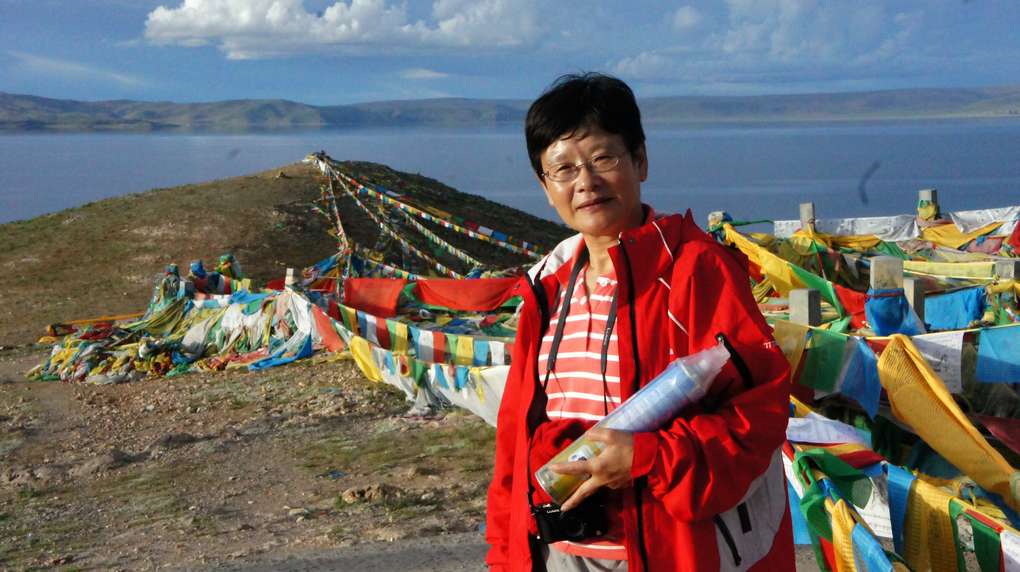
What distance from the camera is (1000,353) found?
5.45 meters

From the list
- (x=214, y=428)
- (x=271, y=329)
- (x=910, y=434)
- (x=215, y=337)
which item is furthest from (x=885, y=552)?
(x=215, y=337)

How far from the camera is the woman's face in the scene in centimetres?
262

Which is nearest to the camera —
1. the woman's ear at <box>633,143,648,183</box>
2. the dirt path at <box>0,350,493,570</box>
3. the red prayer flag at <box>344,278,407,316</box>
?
the woman's ear at <box>633,143,648,183</box>

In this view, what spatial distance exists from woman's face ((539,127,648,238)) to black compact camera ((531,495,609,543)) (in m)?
0.65

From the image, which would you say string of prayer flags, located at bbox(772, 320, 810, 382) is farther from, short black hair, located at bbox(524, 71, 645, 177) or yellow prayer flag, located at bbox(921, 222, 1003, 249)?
yellow prayer flag, located at bbox(921, 222, 1003, 249)

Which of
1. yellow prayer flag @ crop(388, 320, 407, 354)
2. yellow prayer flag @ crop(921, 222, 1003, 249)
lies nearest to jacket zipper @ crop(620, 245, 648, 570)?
yellow prayer flag @ crop(388, 320, 407, 354)

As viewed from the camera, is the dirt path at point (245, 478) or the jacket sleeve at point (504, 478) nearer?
the jacket sleeve at point (504, 478)

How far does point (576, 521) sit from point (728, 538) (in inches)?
13.2

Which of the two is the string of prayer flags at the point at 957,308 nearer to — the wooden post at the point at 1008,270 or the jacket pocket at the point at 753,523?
the wooden post at the point at 1008,270

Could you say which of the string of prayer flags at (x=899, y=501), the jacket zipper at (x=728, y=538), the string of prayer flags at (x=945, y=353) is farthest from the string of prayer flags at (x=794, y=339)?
the jacket zipper at (x=728, y=538)

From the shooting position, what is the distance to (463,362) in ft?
29.7

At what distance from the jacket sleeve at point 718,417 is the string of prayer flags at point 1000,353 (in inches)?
140

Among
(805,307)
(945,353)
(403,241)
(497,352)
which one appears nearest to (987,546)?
(945,353)

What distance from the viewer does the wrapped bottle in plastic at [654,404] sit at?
7.69ft
